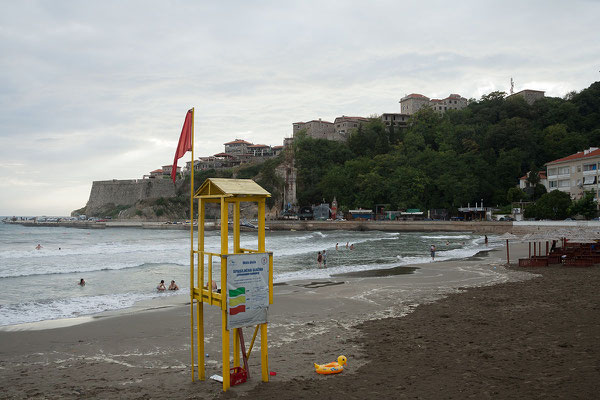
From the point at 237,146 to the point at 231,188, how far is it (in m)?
155

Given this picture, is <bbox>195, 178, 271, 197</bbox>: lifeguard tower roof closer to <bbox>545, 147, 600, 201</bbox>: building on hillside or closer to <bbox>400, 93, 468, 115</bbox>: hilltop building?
<bbox>545, 147, 600, 201</bbox>: building on hillside

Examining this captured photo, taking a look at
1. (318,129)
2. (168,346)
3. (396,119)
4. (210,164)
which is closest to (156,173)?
(210,164)

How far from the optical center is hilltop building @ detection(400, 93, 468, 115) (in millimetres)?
132250

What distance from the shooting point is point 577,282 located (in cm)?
1652

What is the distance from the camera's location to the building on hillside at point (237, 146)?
156 m

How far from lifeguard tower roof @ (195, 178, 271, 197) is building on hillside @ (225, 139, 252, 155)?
150231 millimetres

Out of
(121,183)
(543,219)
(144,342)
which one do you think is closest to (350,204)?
(543,219)

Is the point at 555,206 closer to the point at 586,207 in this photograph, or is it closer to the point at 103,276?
the point at 586,207

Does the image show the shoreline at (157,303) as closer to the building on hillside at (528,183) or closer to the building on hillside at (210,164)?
the building on hillside at (528,183)

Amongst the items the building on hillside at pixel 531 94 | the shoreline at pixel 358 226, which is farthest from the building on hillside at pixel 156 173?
the building on hillside at pixel 531 94

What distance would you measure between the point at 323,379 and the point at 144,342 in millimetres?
5706

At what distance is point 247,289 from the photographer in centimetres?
718

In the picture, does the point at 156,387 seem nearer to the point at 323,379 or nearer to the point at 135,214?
the point at 323,379

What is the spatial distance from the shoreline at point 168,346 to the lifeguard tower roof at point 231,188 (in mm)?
3283
